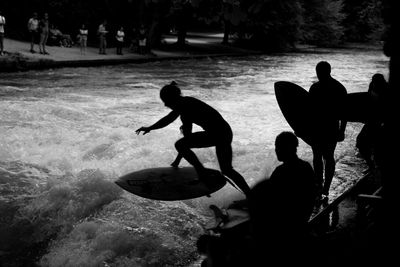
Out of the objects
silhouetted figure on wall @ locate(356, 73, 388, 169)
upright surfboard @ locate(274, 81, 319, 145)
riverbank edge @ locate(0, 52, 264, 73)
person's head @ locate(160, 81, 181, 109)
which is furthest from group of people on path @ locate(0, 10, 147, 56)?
person's head @ locate(160, 81, 181, 109)

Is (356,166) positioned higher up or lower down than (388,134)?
lower down

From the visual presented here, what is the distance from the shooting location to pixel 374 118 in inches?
273

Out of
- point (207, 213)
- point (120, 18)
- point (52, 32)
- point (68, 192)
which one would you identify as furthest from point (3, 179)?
point (120, 18)

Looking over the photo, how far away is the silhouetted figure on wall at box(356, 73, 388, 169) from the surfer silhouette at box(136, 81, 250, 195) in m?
2.26

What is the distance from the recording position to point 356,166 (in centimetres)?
855

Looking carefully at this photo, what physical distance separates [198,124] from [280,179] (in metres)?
1.60

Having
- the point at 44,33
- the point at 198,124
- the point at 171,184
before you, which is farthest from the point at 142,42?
the point at 198,124

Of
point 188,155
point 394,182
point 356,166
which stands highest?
point 394,182

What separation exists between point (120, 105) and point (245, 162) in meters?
6.80

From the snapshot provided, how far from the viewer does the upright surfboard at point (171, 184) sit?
5.33 meters

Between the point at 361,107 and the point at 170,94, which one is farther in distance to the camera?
the point at 361,107

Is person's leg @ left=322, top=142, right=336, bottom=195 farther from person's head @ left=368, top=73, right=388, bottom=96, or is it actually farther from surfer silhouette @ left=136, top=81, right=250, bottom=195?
surfer silhouette @ left=136, top=81, right=250, bottom=195

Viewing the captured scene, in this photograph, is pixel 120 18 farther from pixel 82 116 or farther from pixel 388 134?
→ pixel 388 134

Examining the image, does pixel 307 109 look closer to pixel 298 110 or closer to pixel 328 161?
pixel 298 110
